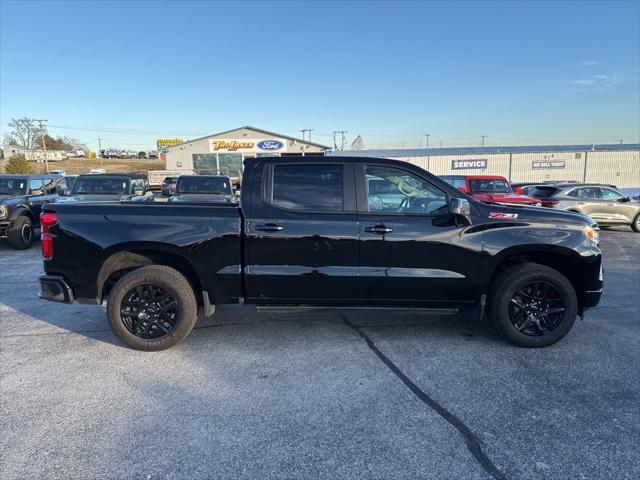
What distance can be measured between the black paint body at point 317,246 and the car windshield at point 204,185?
8936 millimetres

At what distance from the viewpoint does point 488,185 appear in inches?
544

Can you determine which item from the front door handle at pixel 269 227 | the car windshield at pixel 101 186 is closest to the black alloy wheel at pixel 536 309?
the front door handle at pixel 269 227

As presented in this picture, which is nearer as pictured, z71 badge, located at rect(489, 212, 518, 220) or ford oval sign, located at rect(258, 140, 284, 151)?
z71 badge, located at rect(489, 212, 518, 220)

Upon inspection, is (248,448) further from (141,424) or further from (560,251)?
(560,251)

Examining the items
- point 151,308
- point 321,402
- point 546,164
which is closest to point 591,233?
point 321,402

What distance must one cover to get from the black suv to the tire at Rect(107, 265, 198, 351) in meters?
7.66

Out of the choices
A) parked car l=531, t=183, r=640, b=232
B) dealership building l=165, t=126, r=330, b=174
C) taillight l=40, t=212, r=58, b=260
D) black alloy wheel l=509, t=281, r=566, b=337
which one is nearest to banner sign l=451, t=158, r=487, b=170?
dealership building l=165, t=126, r=330, b=174

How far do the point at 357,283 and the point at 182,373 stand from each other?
179 cm

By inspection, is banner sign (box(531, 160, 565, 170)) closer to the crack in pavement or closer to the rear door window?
the rear door window

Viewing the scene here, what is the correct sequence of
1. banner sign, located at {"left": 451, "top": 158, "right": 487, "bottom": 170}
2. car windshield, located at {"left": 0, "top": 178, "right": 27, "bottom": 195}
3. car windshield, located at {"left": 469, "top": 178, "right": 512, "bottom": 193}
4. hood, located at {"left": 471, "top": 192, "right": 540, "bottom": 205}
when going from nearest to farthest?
car windshield, located at {"left": 0, "top": 178, "right": 27, "bottom": 195}, hood, located at {"left": 471, "top": 192, "right": 540, "bottom": 205}, car windshield, located at {"left": 469, "top": 178, "right": 512, "bottom": 193}, banner sign, located at {"left": 451, "top": 158, "right": 487, "bottom": 170}

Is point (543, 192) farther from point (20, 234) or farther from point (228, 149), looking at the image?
point (228, 149)

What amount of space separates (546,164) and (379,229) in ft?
104

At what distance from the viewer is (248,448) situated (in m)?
2.65

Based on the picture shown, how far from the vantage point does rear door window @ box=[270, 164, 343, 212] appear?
13.5ft
